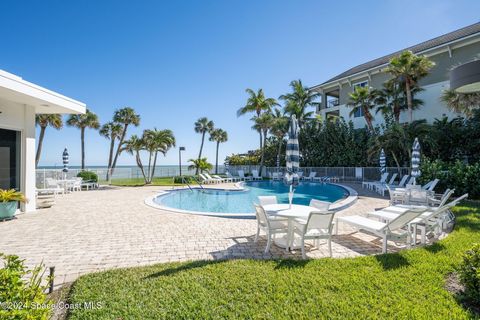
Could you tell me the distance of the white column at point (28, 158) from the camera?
9.00 m

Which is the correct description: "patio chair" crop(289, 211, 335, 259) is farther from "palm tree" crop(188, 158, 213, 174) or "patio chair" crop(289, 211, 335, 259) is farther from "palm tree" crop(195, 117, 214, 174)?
"palm tree" crop(195, 117, 214, 174)

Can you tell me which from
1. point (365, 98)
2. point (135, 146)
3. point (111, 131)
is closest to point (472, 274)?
point (365, 98)

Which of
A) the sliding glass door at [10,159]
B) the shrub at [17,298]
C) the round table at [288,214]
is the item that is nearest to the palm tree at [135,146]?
the sliding glass door at [10,159]

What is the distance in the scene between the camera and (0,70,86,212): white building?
27.4 feet

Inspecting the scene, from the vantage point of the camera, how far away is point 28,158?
911cm

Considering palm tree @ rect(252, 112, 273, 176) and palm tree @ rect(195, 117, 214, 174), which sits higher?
palm tree @ rect(195, 117, 214, 174)

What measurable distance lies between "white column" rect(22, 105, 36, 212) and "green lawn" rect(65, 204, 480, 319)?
295 inches

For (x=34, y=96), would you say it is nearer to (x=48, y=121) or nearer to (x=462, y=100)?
(x=48, y=121)

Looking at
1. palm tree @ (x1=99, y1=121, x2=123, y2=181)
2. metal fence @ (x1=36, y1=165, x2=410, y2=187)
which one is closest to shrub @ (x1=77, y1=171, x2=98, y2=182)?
metal fence @ (x1=36, y1=165, x2=410, y2=187)

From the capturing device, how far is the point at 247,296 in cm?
331

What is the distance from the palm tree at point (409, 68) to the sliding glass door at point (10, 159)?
22822mm

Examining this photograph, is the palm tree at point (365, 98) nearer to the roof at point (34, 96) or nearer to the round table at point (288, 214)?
the round table at point (288, 214)

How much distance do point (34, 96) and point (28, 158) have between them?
2.57 m

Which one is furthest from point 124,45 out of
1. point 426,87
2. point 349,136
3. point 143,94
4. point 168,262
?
point 426,87
